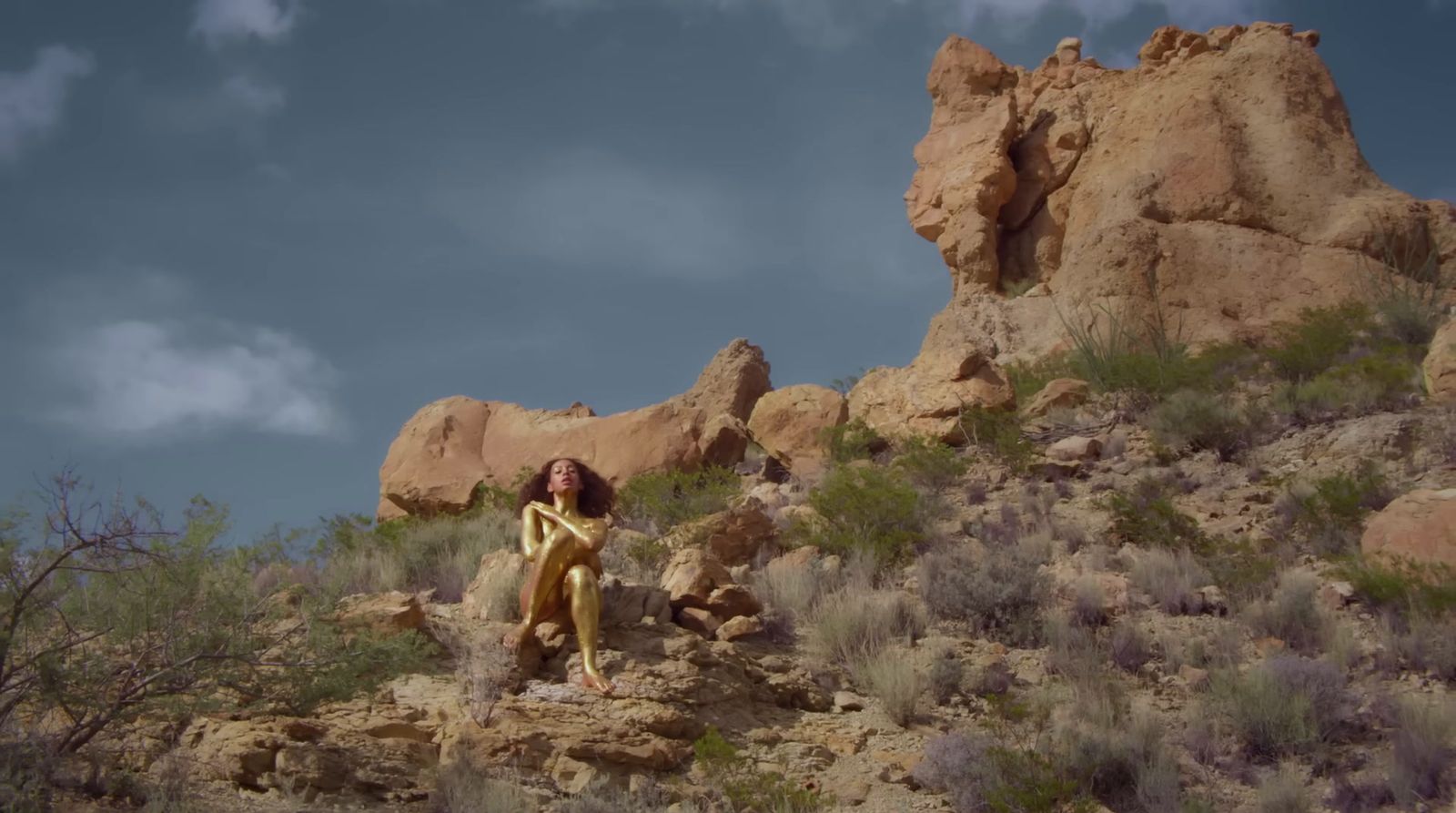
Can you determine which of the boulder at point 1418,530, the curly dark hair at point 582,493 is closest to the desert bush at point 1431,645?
the boulder at point 1418,530

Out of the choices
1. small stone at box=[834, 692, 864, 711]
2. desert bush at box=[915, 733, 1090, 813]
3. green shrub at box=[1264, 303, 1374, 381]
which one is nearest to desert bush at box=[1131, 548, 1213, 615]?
small stone at box=[834, 692, 864, 711]

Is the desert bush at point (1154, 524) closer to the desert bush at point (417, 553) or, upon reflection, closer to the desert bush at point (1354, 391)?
the desert bush at point (1354, 391)

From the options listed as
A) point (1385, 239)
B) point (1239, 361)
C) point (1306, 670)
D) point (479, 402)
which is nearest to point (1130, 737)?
point (1306, 670)

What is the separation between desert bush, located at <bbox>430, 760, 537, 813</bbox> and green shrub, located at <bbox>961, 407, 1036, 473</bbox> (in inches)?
379

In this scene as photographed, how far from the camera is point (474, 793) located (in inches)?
251

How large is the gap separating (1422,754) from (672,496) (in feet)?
31.8

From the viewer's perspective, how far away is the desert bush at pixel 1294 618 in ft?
30.8

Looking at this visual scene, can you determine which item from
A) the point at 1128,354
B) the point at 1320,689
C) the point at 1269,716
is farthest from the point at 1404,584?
the point at 1128,354

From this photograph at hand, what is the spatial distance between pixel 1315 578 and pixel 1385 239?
12.6 m

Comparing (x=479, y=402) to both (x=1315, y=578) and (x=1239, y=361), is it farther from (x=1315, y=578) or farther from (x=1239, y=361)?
(x=1315, y=578)

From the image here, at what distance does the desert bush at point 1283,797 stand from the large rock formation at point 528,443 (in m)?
11.2

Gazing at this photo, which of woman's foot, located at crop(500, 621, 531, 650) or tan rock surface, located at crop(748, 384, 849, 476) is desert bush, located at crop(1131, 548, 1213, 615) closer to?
woman's foot, located at crop(500, 621, 531, 650)

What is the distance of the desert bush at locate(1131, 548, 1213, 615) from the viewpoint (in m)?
10.3

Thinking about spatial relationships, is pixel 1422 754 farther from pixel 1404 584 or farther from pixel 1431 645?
pixel 1404 584
